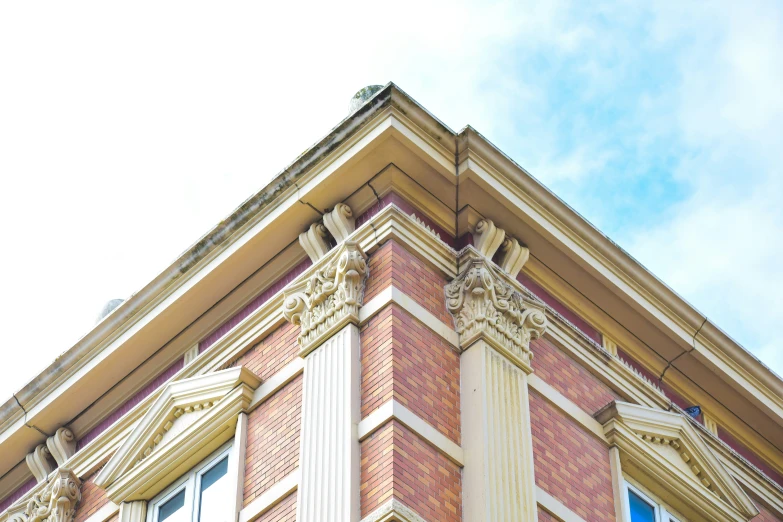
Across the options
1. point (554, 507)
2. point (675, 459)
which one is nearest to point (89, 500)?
point (554, 507)

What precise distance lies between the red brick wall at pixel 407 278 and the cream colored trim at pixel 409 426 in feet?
5.21

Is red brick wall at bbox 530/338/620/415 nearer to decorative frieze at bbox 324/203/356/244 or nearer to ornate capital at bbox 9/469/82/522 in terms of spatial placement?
decorative frieze at bbox 324/203/356/244

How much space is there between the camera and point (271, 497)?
15.1 meters

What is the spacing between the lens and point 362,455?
14445 millimetres

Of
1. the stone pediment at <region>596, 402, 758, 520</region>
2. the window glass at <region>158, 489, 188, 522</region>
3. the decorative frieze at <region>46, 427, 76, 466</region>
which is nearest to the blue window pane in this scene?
the stone pediment at <region>596, 402, 758, 520</region>

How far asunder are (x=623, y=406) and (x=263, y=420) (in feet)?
12.4

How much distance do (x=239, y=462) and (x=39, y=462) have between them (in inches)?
164

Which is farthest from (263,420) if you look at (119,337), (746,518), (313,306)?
(746,518)

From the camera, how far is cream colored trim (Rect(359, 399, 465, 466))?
570 inches

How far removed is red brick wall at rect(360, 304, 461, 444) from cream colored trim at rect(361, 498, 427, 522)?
1.31 m

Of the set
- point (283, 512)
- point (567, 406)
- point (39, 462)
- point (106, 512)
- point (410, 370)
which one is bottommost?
point (283, 512)

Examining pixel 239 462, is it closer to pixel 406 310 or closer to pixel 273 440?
pixel 273 440

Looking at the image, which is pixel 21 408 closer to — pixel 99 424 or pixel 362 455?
pixel 99 424

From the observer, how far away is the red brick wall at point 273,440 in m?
15.4
